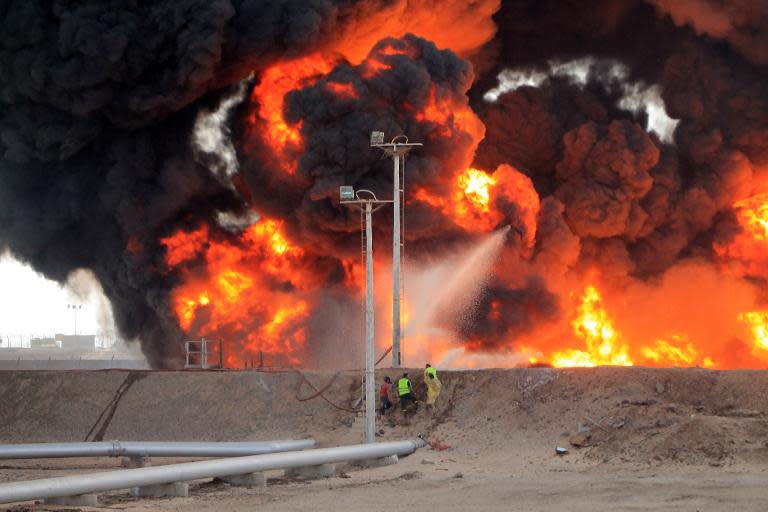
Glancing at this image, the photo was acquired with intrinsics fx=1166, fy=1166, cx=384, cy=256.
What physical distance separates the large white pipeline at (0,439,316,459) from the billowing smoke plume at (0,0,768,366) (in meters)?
18.4

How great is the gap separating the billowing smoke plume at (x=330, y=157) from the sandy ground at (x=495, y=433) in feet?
43.4

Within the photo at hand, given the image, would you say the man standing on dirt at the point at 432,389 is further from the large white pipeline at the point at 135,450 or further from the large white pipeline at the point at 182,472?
the large white pipeline at the point at 135,450

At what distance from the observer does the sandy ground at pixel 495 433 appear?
2553 cm

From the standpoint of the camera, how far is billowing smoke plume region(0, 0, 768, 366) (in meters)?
52.0

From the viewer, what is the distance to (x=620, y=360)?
2255 inches

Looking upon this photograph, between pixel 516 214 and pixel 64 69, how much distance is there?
852 inches

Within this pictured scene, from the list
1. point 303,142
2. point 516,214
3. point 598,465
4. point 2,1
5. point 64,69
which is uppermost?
point 2,1

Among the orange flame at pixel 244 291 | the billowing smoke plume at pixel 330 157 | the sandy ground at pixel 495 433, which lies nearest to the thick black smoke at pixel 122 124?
the billowing smoke plume at pixel 330 157

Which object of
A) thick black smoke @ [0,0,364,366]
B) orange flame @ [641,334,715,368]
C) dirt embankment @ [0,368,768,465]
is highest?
thick black smoke @ [0,0,364,366]

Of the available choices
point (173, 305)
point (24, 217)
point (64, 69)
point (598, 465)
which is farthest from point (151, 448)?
point (24, 217)

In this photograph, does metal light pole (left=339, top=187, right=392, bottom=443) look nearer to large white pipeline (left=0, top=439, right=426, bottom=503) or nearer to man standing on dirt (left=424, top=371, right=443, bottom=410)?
large white pipeline (left=0, top=439, right=426, bottom=503)

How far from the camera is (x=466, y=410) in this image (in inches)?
1451

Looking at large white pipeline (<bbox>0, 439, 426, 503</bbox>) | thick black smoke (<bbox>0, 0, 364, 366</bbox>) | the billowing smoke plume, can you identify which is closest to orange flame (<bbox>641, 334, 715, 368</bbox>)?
the billowing smoke plume

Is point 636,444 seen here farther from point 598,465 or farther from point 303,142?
point 303,142
